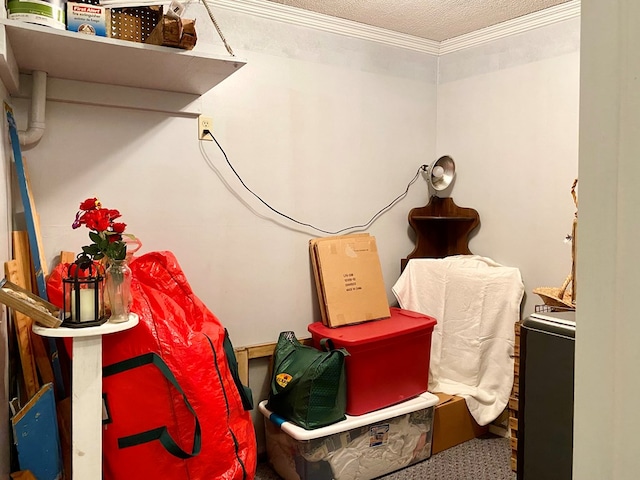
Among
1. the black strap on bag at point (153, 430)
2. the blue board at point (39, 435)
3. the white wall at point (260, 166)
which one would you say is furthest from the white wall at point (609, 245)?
the white wall at point (260, 166)

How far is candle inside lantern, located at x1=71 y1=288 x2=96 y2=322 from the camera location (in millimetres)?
1597

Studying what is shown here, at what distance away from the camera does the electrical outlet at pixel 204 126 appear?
240 cm

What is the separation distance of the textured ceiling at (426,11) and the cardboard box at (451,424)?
198cm

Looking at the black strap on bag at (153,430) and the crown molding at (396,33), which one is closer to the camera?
the black strap on bag at (153,430)

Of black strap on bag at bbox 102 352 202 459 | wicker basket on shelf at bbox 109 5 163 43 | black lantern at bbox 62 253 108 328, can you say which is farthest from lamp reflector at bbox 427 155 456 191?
black lantern at bbox 62 253 108 328

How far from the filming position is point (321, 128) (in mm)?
2766

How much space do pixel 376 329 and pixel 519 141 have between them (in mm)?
1302

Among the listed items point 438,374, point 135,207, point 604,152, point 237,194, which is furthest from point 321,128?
point 604,152

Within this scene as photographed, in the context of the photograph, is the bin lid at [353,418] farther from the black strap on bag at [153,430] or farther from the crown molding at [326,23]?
the crown molding at [326,23]

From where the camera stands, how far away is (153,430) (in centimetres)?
182

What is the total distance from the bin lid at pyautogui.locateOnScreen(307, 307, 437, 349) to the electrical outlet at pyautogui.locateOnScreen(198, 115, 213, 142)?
104 cm

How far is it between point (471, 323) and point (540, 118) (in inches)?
44.6

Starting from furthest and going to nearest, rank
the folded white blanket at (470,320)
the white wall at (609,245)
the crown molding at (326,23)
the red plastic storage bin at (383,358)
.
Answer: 1. the folded white blanket at (470,320)
2. the crown molding at (326,23)
3. the red plastic storage bin at (383,358)
4. the white wall at (609,245)

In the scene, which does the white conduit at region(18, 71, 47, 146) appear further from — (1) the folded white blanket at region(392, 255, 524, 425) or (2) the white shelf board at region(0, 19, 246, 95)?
(1) the folded white blanket at region(392, 255, 524, 425)
